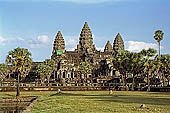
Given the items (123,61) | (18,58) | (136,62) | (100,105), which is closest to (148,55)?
(136,62)

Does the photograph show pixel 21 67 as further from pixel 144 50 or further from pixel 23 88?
pixel 144 50

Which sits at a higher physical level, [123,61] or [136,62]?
[123,61]

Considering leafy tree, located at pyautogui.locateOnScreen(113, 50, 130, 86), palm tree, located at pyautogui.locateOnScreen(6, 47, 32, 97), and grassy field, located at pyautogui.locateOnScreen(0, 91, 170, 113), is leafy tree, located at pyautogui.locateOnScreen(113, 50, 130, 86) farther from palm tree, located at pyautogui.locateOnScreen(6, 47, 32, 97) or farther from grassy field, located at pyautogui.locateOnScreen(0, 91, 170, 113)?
grassy field, located at pyautogui.locateOnScreen(0, 91, 170, 113)

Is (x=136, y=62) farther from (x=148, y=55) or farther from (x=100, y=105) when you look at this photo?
(x=100, y=105)

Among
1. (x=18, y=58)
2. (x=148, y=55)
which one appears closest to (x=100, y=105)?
(x=18, y=58)

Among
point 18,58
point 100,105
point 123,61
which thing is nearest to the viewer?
point 100,105

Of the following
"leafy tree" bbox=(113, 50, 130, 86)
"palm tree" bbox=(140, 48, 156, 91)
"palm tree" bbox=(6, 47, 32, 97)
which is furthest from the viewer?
"leafy tree" bbox=(113, 50, 130, 86)

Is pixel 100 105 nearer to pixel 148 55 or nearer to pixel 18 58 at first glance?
pixel 18 58

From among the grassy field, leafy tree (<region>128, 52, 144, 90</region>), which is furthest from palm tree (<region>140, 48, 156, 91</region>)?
the grassy field

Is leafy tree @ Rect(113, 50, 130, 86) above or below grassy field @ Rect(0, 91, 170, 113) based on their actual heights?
above

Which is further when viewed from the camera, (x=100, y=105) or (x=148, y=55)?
(x=148, y=55)

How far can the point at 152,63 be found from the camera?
8512 centimetres

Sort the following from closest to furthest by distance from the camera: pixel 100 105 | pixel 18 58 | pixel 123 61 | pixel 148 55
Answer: pixel 100 105 → pixel 18 58 → pixel 148 55 → pixel 123 61

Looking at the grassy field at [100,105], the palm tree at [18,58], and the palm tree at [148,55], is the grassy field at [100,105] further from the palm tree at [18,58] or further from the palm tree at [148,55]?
the palm tree at [148,55]
